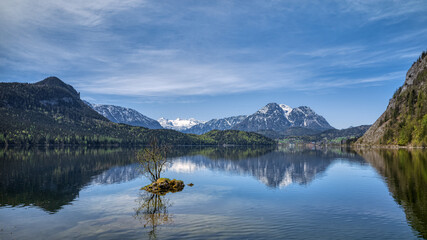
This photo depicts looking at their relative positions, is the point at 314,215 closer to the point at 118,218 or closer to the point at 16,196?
the point at 118,218

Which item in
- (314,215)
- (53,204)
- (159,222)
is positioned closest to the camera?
(159,222)

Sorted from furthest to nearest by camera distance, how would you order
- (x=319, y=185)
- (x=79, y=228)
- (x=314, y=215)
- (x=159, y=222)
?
(x=319, y=185)
(x=314, y=215)
(x=159, y=222)
(x=79, y=228)

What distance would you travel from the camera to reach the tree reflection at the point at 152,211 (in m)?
33.8

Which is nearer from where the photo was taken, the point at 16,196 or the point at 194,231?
the point at 194,231

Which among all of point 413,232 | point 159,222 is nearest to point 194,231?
point 159,222

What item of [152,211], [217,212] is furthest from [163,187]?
[217,212]

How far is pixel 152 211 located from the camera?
40500 millimetres

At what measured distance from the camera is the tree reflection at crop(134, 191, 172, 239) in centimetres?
3381

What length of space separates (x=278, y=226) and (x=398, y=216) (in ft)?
53.2

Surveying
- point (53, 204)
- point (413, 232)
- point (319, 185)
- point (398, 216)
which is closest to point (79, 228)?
point (53, 204)

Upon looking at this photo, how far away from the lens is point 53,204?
44688mm

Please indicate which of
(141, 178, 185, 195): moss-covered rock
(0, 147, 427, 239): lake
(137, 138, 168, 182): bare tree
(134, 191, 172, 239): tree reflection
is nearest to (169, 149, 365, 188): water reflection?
(0, 147, 427, 239): lake

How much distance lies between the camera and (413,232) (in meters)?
28.7

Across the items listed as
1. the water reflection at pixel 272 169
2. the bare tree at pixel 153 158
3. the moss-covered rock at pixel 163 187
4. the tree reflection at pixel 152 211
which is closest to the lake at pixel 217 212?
the tree reflection at pixel 152 211
